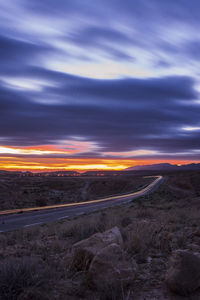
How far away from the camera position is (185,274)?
465 cm

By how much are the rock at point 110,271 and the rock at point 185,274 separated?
0.73 m

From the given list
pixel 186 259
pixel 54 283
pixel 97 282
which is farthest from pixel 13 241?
pixel 186 259

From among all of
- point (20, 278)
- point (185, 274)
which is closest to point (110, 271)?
point (185, 274)

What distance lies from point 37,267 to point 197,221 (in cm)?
882

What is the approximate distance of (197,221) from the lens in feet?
40.4

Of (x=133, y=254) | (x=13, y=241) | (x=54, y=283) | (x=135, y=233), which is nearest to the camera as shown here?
(x=54, y=283)

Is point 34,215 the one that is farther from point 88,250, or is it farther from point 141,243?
point 88,250

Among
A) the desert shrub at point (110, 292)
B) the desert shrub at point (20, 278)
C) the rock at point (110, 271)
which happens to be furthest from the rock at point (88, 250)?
the desert shrub at point (110, 292)

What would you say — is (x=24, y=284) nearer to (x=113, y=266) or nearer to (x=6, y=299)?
(x=6, y=299)

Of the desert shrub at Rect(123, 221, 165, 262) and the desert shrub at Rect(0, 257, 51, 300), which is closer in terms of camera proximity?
the desert shrub at Rect(0, 257, 51, 300)

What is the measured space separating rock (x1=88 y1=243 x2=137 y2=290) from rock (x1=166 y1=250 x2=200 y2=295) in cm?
73

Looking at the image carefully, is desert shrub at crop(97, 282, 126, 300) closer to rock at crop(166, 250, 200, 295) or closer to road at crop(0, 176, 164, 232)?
rock at crop(166, 250, 200, 295)

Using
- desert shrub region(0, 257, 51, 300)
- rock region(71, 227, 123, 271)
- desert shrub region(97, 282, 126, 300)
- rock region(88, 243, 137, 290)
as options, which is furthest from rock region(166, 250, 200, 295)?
desert shrub region(0, 257, 51, 300)

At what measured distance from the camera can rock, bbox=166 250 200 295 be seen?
4.60 meters
